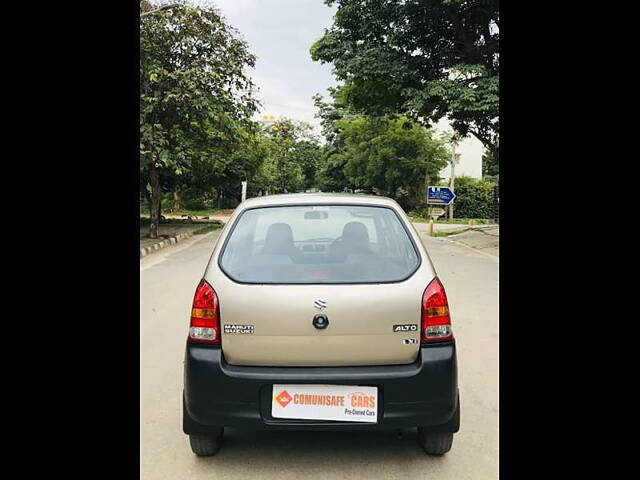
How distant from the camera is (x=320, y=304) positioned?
2.97 metres

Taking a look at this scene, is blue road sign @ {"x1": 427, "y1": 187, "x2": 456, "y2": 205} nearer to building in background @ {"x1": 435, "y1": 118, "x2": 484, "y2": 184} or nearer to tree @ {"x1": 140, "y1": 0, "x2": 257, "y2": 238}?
tree @ {"x1": 140, "y1": 0, "x2": 257, "y2": 238}

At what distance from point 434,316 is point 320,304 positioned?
596 millimetres

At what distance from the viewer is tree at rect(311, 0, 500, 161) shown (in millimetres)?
16266

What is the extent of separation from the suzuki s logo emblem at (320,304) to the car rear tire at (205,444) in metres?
0.94

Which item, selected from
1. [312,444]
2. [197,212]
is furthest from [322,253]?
[197,212]

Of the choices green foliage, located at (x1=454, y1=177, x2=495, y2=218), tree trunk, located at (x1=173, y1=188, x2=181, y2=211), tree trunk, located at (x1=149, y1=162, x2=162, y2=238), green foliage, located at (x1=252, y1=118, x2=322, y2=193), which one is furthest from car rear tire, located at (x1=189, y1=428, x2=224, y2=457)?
green foliage, located at (x1=252, y1=118, x2=322, y2=193)

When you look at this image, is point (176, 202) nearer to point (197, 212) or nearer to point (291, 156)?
point (197, 212)

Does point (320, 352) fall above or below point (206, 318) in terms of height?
below

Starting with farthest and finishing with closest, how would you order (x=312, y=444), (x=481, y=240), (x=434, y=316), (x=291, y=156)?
(x=291, y=156)
(x=481, y=240)
(x=312, y=444)
(x=434, y=316)

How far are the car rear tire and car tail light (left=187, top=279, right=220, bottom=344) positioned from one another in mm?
588

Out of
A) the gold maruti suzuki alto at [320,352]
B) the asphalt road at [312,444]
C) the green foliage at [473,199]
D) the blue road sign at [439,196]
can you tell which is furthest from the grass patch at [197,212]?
the gold maruti suzuki alto at [320,352]

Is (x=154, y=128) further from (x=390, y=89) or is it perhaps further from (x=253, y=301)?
(x=253, y=301)

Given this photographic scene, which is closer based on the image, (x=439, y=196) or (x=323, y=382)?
(x=323, y=382)
